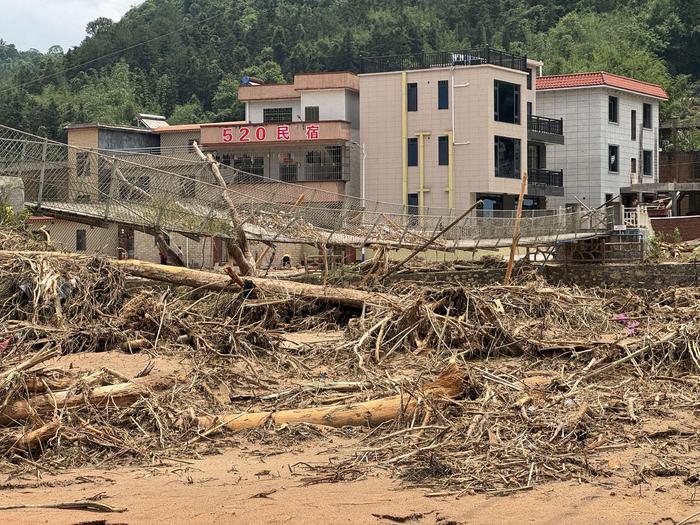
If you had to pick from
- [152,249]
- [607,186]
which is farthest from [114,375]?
[607,186]

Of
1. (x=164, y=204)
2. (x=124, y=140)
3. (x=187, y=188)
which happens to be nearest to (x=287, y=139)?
(x=124, y=140)

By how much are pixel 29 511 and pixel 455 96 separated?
105 feet

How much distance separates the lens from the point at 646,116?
155 ft

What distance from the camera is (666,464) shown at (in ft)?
27.1

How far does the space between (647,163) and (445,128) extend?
42.5 ft

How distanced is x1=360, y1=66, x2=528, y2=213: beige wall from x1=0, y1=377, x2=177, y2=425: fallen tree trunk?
90.6ft

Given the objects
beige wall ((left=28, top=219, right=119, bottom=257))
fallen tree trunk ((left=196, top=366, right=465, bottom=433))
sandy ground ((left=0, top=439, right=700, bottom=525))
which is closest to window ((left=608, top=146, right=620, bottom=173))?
beige wall ((left=28, top=219, right=119, bottom=257))

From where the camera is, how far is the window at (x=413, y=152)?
1511 inches

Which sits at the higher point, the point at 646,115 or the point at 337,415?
the point at 646,115

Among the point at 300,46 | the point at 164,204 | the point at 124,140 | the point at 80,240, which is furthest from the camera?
the point at 300,46

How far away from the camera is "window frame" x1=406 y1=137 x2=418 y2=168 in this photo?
126 feet

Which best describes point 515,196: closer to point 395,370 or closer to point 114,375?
point 395,370

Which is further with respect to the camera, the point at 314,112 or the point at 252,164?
the point at 314,112

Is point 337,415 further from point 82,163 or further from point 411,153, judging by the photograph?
point 411,153
